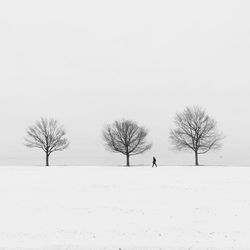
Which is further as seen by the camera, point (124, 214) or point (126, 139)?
point (126, 139)

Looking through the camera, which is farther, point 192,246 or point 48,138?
point 48,138

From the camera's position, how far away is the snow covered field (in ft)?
48.4

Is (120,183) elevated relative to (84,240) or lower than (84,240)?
elevated

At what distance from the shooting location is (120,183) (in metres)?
32.3

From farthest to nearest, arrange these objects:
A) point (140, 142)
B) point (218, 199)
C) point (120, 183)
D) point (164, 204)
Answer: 1. point (140, 142)
2. point (120, 183)
3. point (218, 199)
4. point (164, 204)

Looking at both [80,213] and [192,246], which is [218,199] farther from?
[192,246]

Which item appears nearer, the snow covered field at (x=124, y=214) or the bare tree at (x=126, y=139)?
the snow covered field at (x=124, y=214)

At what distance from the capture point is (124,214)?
2031cm

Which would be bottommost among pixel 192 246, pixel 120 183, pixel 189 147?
pixel 192 246

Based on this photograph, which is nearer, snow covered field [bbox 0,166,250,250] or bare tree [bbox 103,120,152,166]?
snow covered field [bbox 0,166,250,250]

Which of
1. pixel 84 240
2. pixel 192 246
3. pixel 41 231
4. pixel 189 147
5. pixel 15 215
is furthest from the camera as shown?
pixel 189 147

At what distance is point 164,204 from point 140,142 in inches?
1856

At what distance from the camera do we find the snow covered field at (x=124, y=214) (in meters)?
14.7

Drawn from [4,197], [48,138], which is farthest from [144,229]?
[48,138]
